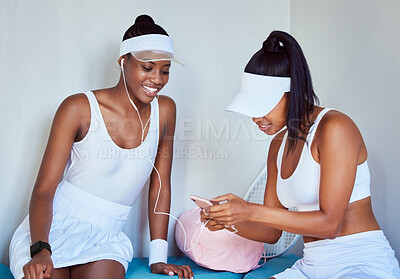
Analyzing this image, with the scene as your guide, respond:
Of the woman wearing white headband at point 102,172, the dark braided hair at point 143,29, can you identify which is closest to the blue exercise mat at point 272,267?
the woman wearing white headband at point 102,172

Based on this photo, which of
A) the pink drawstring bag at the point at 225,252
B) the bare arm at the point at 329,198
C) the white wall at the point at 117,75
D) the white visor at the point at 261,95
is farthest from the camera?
the white wall at the point at 117,75

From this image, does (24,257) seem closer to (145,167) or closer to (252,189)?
(145,167)

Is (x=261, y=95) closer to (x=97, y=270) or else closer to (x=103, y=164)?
(x=103, y=164)

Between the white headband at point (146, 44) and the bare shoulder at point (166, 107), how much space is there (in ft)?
1.08

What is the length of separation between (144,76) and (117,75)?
580 mm

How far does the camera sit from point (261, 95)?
5.72 feet

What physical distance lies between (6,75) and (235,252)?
57.7 inches

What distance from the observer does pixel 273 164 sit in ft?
6.65

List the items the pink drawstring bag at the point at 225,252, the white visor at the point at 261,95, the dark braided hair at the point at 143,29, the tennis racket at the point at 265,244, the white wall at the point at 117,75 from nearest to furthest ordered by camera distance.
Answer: the white visor at the point at 261,95
the dark braided hair at the point at 143,29
the pink drawstring bag at the point at 225,252
the white wall at the point at 117,75
the tennis racket at the point at 265,244

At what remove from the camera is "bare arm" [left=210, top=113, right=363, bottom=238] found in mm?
1603

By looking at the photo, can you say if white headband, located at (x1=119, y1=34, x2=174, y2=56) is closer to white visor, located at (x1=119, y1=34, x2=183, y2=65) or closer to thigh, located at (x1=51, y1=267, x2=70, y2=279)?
white visor, located at (x1=119, y1=34, x2=183, y2=65)

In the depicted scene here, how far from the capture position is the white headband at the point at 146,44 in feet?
6.87

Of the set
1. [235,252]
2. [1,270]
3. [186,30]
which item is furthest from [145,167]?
[186,30]

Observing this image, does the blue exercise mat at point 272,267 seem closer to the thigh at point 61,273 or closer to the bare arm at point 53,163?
the thigh at point 61,273
